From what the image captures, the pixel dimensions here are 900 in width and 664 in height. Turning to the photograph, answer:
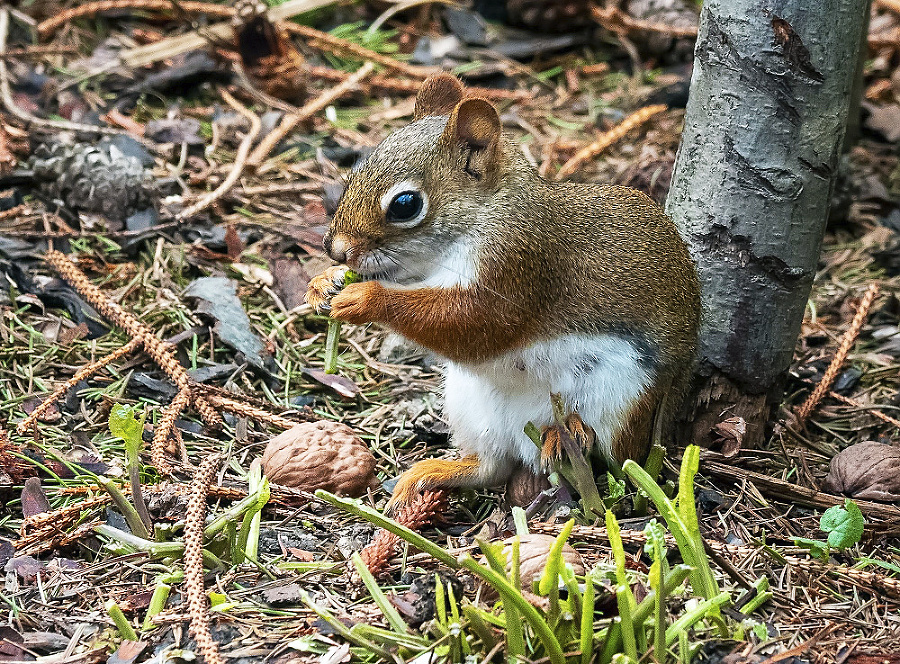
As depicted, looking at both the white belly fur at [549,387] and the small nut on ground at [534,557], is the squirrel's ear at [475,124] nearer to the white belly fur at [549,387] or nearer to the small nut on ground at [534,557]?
the white belly fur at [549,387]

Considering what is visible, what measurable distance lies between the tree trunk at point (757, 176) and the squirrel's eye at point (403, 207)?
836mm

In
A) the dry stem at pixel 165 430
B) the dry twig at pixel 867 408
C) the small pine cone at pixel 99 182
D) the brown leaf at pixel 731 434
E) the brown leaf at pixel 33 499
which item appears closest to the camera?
the brown leaf at pixel 33 499

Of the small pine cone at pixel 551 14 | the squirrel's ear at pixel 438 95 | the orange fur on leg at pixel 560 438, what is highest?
the small pine cone at pixel 551 14

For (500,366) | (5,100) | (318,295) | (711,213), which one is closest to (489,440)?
(500,366)

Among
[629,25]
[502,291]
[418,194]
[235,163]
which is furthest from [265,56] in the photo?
[502,291]

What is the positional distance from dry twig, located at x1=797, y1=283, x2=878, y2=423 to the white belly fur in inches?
31.2

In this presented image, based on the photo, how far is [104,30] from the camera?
474cm

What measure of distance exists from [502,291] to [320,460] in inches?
24.3

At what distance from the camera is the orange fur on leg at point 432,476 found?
249 centimetres

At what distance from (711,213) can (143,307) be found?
176 cm

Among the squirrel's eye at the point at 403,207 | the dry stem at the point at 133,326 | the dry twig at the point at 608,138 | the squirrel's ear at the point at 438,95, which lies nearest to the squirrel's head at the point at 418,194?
the squirrel's eye at the point at 403,207

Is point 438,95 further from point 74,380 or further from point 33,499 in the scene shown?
point 33,499

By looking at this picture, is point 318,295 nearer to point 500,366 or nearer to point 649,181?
point 500,366

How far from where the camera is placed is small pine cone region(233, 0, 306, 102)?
4.37 m
